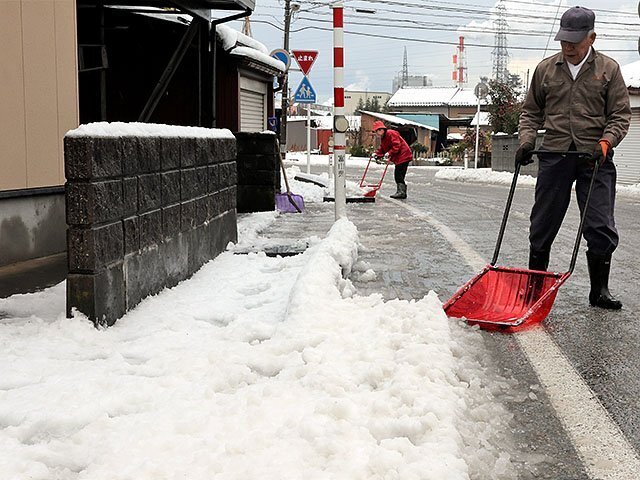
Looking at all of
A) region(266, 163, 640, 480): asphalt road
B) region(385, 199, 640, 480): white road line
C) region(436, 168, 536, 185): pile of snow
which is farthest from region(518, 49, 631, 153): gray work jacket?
region(436, 168, 536, 185): pile of snow

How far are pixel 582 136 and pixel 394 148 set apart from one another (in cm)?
1130

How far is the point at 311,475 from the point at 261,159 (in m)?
9.51

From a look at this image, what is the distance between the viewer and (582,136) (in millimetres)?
5391

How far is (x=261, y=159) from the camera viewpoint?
11664 millimetres

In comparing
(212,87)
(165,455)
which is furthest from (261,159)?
(165,455)

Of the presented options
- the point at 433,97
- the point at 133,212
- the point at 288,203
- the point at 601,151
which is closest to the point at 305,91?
the point at 288,203

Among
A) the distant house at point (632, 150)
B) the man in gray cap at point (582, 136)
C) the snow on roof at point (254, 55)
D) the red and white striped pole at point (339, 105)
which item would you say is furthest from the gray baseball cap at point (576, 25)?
the distant house at point (632, 150)

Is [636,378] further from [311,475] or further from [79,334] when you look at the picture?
[79,334]

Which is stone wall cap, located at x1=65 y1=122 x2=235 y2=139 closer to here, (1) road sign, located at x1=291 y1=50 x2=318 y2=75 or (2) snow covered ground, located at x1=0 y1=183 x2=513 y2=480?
(2) snow covered ground, located at x1=0 y1=183 x2=513 y2=480

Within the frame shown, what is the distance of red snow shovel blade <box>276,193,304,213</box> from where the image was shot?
12438 mm

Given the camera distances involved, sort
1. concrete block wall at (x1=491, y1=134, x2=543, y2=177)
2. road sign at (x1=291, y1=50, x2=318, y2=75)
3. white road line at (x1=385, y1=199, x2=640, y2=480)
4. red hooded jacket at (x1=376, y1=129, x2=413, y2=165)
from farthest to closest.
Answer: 1. concrete block wall at (x1=491, y1=134, x2=543, y2=177)
2. road sign at (x1=291, y1=50, x2=318, y2=75)
3. red hooded jacket at (x1=376, y1=129, x2=413, y2=165)
4. white road line at (x1=385, y1=199, x2=640, y2=480)

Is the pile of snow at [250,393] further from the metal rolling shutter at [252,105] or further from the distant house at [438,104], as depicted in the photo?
the distant house at [438,104]

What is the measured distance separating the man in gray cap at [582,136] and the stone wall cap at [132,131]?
235 centimetres

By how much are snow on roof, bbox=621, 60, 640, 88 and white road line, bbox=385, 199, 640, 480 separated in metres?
18.0
